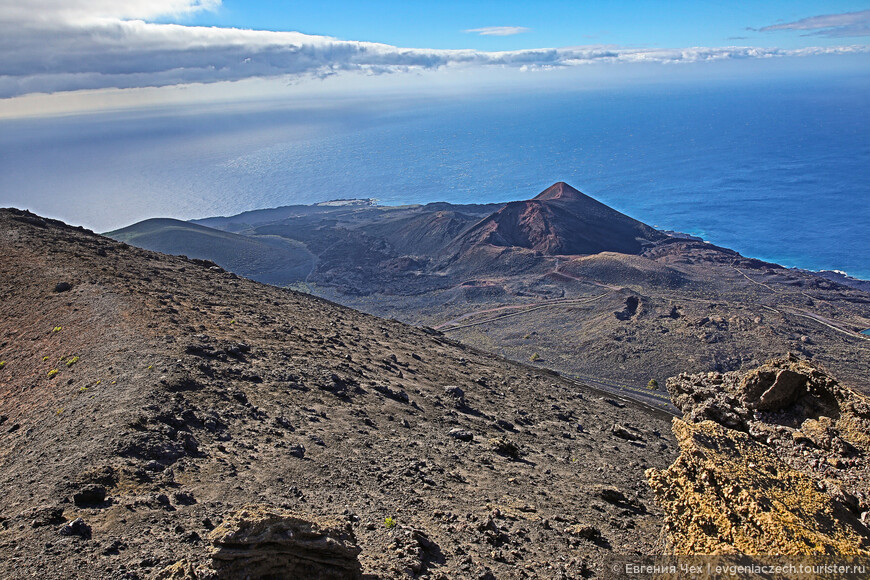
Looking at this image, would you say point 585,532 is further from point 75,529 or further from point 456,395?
point 456,395

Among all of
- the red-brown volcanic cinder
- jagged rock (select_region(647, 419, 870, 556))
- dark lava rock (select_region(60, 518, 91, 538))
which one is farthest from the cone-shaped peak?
dark lava rock (select_region(60, 518, 91, 538))

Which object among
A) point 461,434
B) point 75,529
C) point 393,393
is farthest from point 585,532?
point 393,393

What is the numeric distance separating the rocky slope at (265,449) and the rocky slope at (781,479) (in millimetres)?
2808

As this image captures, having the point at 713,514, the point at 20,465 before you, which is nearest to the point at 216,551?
the point at 713,514

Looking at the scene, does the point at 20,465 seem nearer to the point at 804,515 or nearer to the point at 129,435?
the point at 129,435

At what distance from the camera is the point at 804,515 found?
683 centimetres

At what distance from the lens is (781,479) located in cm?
→ 766

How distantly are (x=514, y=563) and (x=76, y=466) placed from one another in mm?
8006

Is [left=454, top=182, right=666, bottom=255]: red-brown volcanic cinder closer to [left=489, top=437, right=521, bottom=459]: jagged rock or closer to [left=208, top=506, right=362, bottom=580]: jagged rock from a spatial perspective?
[left=489, top=437, right=521, bottom=459]: jagged rock

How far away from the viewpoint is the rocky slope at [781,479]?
255 inches

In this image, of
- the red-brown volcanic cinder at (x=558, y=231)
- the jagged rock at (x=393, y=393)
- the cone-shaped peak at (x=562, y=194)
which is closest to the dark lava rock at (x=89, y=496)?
the jagged rock at (x=393, y=393)

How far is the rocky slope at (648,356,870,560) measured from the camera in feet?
21.2

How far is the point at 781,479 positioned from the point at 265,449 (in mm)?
9914

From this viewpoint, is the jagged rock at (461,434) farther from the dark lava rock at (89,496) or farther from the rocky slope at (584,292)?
the rocky slope at (584,292)
